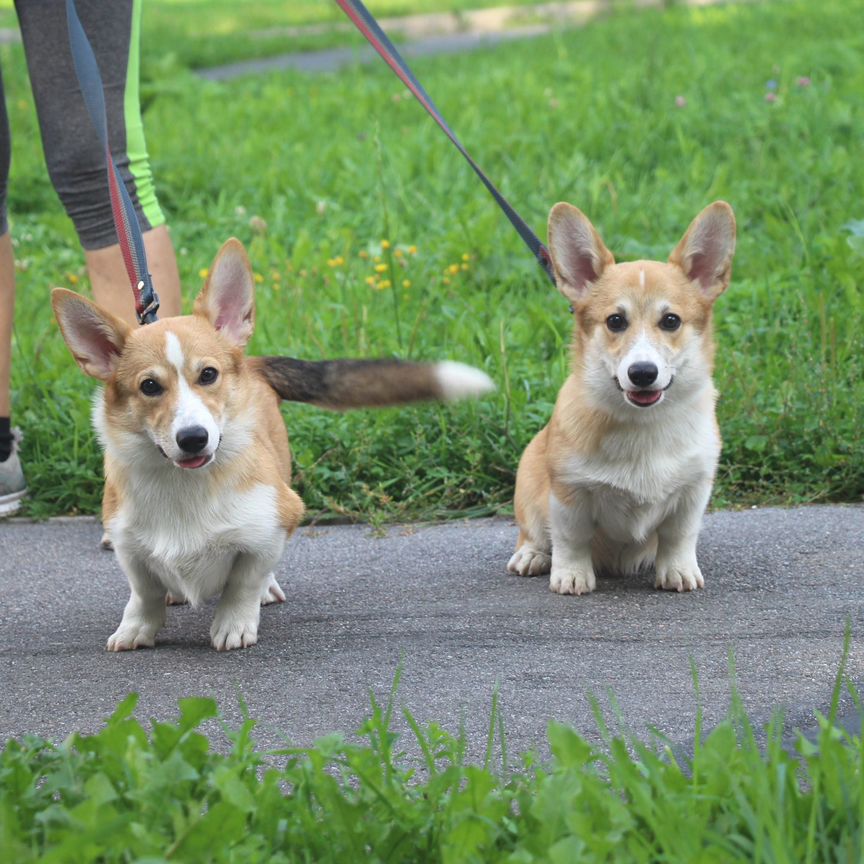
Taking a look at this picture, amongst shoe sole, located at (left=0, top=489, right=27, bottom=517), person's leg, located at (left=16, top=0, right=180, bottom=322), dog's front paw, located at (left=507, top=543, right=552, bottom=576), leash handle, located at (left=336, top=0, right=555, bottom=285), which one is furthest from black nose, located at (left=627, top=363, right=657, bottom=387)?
shoe sole, located at (left=0, top=489, right=27, bottom=517)

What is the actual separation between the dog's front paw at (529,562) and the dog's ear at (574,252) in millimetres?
734

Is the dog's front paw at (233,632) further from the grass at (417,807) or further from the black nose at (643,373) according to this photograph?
the black nose at (643,373)

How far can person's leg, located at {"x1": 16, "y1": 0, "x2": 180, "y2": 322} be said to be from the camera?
4.04m

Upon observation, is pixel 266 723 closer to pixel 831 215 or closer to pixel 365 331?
pixel 365 331

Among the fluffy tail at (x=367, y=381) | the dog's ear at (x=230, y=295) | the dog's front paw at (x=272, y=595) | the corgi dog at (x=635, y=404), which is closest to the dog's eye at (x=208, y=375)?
the dog's ear at (x=230, y=295)

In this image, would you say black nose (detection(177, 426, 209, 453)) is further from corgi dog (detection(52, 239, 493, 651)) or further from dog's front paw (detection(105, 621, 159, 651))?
dog's front paw (detection(105, 621, 159, 651))

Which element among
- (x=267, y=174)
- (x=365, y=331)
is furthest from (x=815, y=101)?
(x=365, y=331)

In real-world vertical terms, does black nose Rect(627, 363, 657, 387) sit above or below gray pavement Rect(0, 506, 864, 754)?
above

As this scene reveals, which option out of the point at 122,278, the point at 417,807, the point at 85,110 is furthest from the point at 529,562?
the point at 85,110

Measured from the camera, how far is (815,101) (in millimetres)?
8070

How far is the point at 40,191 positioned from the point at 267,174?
1340mm

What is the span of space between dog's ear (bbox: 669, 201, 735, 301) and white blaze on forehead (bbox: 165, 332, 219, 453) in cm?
133

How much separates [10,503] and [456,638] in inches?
78.5

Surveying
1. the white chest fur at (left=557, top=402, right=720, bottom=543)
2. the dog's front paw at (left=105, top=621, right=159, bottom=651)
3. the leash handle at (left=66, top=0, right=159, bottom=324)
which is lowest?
the dog's front paw at (left=105, top=621, right=159, bottom=651)
